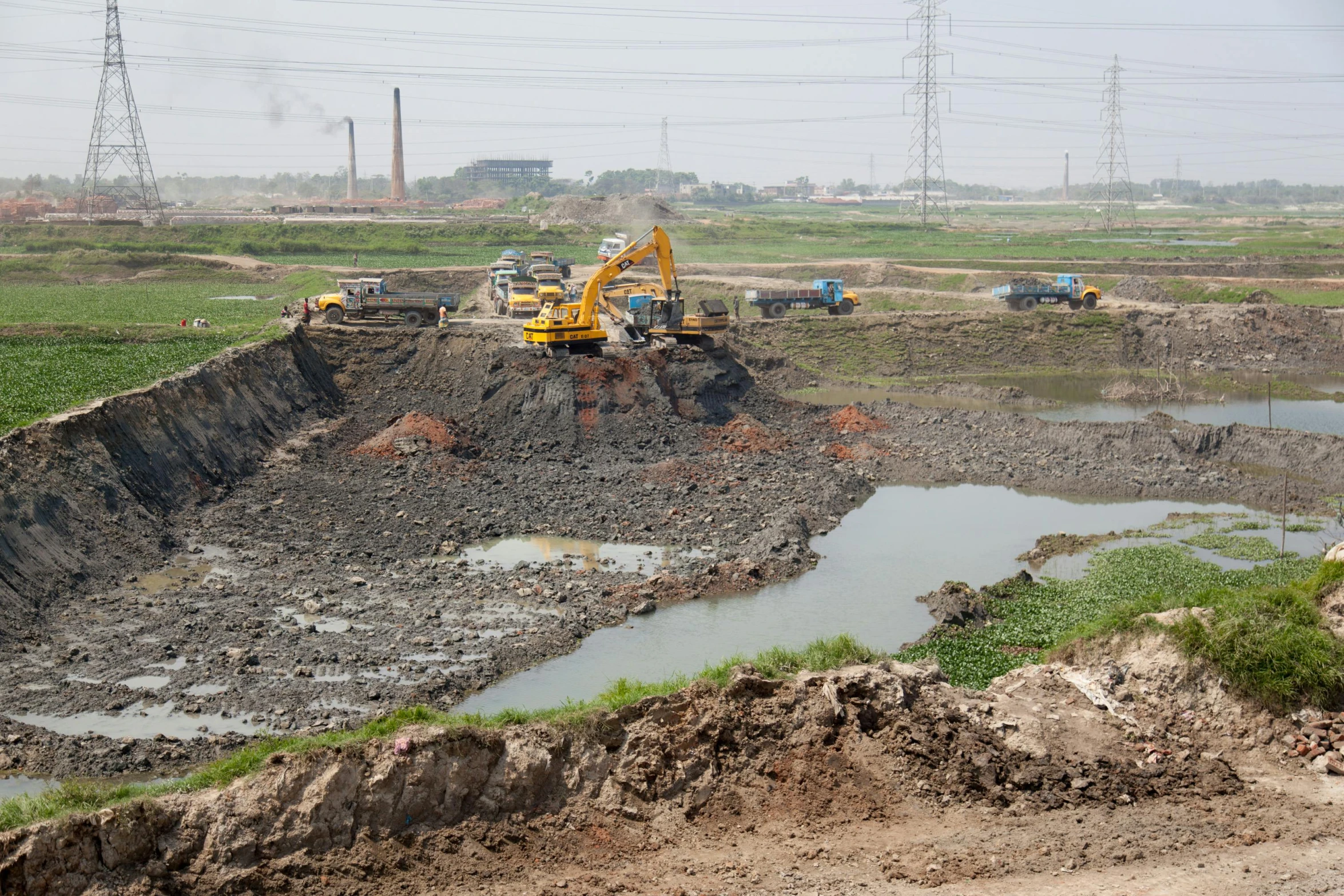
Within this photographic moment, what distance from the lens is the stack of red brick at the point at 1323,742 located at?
1264 cm

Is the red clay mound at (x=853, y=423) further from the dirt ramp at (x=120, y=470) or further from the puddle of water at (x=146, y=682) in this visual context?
the puddle of water at (x=146, y=682)

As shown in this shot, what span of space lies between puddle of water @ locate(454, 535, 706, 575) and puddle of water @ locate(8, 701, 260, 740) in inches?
318

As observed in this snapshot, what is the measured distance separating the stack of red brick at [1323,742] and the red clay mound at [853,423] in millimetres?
22866

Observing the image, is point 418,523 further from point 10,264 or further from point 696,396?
point 10,264

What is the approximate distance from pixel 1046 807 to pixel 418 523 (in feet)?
55.8

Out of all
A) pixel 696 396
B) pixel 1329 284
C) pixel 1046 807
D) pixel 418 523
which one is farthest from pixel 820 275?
pixel 1046 807

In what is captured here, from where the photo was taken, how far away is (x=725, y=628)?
20.4 meters

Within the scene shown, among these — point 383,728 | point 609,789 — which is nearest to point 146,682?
point 383,728

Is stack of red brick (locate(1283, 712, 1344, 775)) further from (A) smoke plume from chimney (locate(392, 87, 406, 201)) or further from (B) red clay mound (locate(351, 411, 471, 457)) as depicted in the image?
(A) smoke plume from chimney (locate(392, 87, 406, 201))

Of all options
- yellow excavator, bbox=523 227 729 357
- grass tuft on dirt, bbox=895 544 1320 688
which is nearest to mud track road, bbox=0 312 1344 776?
yellow excavator, bbox=523 227 729 357

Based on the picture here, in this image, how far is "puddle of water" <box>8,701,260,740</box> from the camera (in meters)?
15.5

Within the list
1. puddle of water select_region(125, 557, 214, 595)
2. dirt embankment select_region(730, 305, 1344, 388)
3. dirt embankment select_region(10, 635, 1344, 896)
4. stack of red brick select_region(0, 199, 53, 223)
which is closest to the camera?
dirt embankment select_region(10, 635, 1344, 896)

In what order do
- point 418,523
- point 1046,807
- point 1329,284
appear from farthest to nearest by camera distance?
point 1329,284 → point 418,523 → point 1046,807

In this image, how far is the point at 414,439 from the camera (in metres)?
31.0
